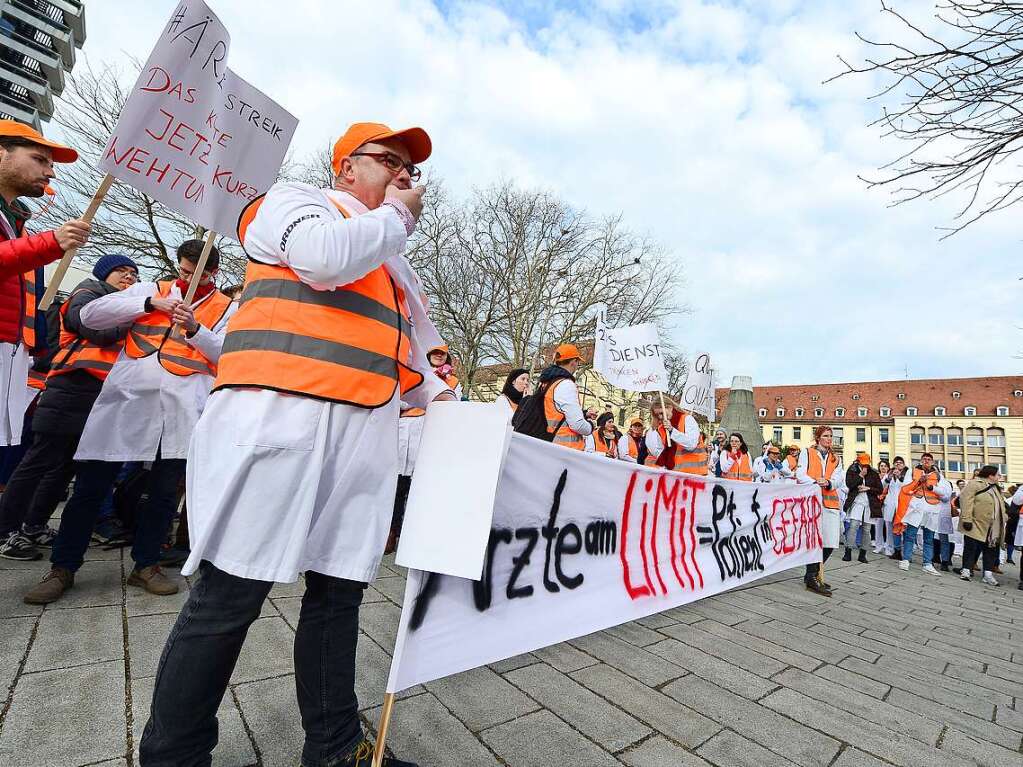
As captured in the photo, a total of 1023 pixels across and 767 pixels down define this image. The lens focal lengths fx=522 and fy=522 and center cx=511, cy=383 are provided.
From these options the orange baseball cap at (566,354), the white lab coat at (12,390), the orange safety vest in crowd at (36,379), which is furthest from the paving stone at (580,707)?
the orange safety vest in crowd at (36,379)

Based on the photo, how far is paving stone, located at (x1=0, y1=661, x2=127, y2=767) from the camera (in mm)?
1634

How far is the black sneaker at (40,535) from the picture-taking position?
384 cm

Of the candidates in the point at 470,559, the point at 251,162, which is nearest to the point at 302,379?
the point at 470,559

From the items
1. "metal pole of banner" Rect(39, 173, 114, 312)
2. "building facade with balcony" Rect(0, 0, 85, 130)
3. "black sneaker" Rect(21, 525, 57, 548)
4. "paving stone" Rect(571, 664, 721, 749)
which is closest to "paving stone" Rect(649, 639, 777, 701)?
"paving stone" Rect(571, 664, 721, 749)

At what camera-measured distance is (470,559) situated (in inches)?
71.3

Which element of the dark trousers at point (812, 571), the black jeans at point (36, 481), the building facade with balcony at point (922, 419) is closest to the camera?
the black jeans at point (36, 481)

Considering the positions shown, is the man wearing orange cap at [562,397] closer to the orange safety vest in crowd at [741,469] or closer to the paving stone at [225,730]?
the paving stone at [225,730]

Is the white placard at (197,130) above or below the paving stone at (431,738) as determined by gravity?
above

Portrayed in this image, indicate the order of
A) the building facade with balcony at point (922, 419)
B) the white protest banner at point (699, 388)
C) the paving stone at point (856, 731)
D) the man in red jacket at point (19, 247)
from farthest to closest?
the building facade with balcony at point (922, 419) < the white protest banner at point (699, 388) < the man in red jacket at point (19, 247) < the paving stone at point (856, 731)

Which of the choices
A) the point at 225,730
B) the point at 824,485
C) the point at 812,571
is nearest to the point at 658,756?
the point at 225,730

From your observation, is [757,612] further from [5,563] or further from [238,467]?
[5,563]

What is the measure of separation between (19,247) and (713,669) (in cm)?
410

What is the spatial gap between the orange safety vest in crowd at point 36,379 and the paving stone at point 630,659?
502 centimetres

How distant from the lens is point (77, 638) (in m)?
2.42
